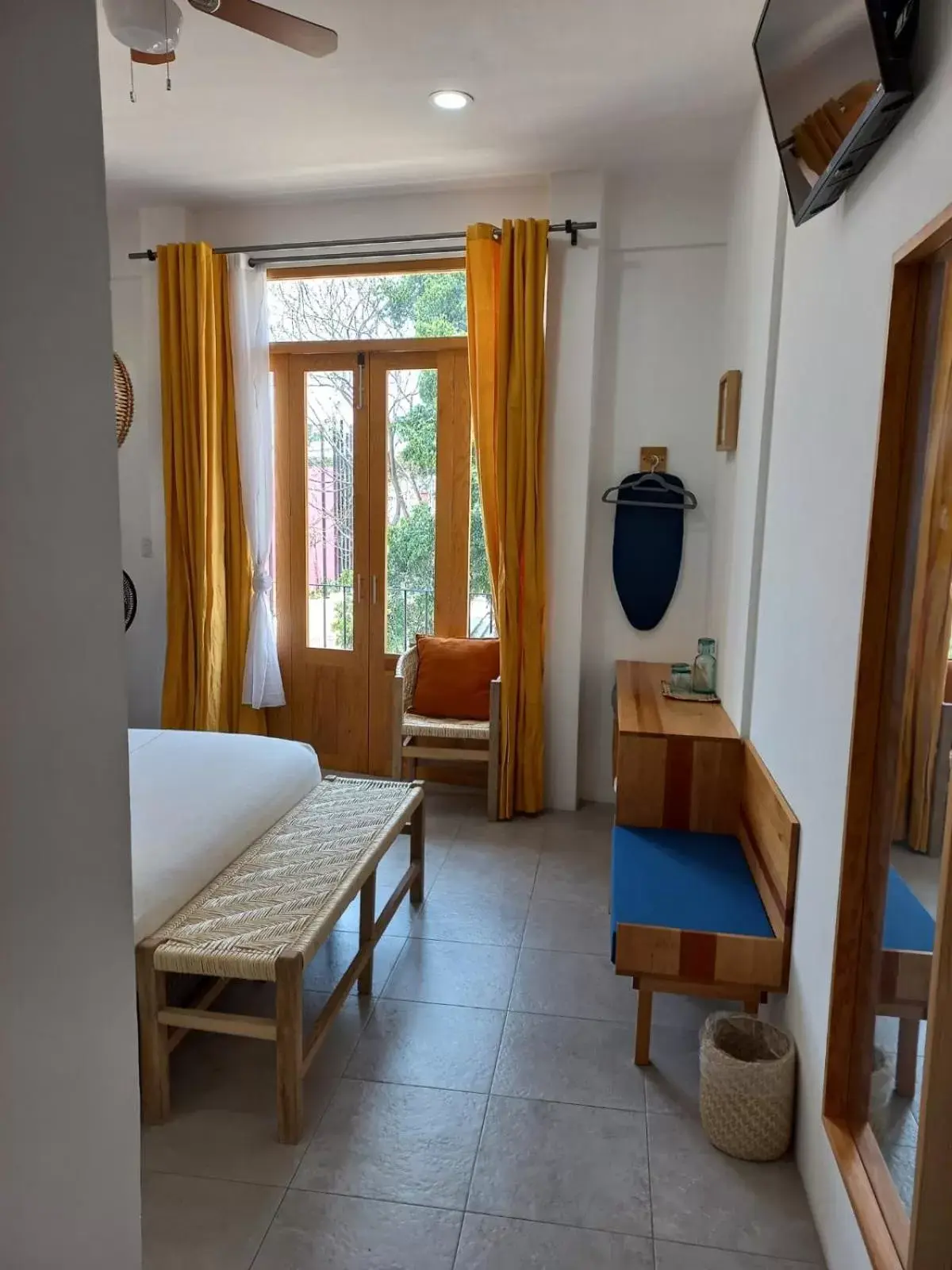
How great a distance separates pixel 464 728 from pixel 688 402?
1762 mm

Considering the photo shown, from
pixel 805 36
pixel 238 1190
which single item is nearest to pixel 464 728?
pixel 238 1190

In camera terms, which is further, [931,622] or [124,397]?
[124,397]

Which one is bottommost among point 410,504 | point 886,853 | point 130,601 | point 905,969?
point 905,969

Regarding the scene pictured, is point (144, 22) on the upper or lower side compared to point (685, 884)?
upper

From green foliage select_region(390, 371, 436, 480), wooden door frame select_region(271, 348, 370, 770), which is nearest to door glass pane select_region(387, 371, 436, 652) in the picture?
green foliage select_region(390, 371, 436, 480)

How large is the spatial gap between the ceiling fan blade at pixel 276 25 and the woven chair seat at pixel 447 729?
2539mm

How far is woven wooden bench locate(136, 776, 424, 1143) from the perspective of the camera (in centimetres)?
182

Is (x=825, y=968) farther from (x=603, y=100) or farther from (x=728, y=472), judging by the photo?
(x=603, y=100)

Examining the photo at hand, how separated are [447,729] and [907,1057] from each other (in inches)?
102

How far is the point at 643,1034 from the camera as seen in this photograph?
213 cm

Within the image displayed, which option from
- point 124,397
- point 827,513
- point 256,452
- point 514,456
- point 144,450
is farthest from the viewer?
point 144,450

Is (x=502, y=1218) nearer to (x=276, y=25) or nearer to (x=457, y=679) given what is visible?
(x=457, y=679)

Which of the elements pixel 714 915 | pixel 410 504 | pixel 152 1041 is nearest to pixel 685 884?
pixel 714 915

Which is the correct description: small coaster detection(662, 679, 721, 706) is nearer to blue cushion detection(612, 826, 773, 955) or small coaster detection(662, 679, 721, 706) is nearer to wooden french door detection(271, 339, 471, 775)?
blue cushion detection(612, 826, 773, 955)
